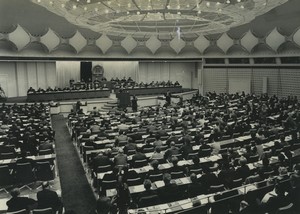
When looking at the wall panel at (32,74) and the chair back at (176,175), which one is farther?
the wall panel at (32,74)

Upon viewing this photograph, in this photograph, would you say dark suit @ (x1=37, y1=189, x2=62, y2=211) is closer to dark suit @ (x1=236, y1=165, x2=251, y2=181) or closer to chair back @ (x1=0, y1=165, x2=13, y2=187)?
chair back @ (x1=0, y1=165, x2=13, y2=187)

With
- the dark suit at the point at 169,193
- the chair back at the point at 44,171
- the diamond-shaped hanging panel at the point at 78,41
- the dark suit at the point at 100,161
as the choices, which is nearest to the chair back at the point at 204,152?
the dark suit at the point at 100,161

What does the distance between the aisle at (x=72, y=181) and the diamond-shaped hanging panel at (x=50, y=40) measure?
17850mm

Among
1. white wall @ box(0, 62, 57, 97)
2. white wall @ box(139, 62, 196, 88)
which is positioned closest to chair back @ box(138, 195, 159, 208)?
white wall @ box(0, 62, 57, 97)

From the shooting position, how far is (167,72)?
43031 millimetres

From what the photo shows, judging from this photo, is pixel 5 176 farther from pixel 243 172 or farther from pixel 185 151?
pixel 243 172

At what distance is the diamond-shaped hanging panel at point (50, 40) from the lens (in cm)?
3275

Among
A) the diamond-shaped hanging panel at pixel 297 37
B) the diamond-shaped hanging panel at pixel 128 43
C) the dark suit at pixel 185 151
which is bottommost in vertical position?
the dark suit at pixel 185 151

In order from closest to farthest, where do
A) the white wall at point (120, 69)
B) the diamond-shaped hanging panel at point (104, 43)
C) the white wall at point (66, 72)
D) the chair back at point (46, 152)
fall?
the chair back at point (46, 152), the white wall at point (66, 72), the diamond-shaped hanging panel at point (104, 43), the white wall at point (120, 69)

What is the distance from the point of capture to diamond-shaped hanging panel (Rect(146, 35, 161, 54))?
38812 mm

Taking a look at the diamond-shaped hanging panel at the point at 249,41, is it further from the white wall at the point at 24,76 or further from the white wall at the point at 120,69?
the white wall at the point at 24,76

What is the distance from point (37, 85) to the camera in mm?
34969

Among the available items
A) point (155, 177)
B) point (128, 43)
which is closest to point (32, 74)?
point (128, 43)

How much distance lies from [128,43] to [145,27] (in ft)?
51.6
